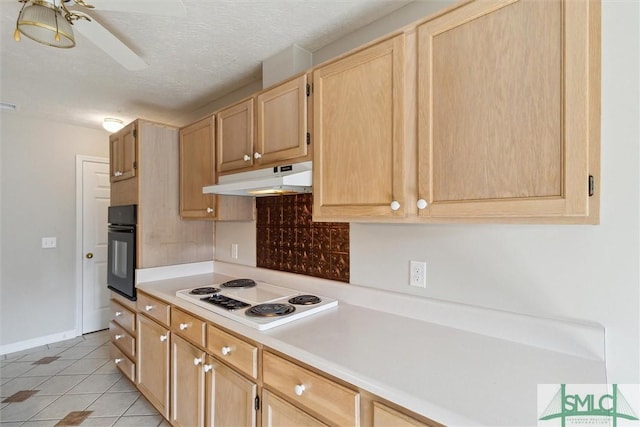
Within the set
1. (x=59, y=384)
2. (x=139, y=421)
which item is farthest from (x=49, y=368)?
(x=139, y=421)

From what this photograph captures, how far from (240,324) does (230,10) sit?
149cm

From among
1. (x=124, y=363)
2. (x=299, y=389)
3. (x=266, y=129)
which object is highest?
(x=266, y=129)

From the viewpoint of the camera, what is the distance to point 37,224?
3.28m

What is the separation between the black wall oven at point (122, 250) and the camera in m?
2.30

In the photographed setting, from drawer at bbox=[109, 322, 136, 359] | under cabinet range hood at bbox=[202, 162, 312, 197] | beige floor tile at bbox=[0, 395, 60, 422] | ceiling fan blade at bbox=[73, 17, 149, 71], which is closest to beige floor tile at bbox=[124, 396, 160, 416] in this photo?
drawer at bbox=[109, 322, 136, 359]

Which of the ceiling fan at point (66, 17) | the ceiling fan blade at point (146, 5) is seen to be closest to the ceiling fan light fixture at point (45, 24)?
the ceiling fan at point (66, 17)

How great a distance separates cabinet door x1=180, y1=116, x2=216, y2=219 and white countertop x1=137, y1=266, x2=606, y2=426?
1.00 metres

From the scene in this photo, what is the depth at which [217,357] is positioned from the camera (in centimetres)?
153

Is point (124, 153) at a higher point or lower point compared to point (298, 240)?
higher

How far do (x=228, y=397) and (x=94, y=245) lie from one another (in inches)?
124

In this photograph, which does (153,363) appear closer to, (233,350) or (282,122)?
(233,350)

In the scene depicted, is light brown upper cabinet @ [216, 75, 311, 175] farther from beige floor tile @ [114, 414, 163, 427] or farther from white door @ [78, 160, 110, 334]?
white door @ [78, 160, 110, 334]

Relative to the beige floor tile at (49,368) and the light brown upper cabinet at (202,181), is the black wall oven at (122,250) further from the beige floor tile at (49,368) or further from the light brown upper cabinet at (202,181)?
the beige floor tile at (49,368)

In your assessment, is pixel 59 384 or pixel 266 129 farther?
pixel 59 384
